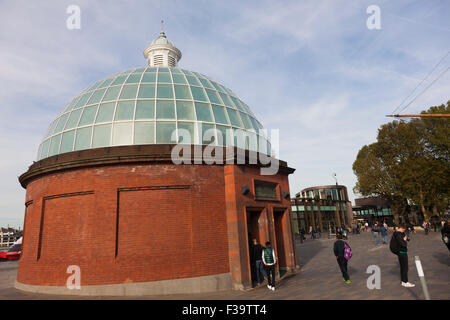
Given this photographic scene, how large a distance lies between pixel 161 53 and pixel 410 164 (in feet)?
108

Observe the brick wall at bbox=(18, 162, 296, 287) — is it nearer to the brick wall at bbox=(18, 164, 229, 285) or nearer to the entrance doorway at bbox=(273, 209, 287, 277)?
the brick wall at bbox=(18, 164, 229, 285)

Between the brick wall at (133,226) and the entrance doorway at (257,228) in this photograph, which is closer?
the brick wall at (133,226)

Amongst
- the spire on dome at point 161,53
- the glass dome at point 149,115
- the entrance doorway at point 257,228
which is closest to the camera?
the glass dome at point 149,115

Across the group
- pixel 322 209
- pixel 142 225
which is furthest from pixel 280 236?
pixel 322 209

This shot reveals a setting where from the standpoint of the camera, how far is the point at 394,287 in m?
9.05

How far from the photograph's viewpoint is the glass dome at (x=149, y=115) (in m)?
12.6

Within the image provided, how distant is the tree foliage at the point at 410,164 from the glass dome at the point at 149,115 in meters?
26.1

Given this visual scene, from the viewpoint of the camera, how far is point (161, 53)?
65.2ft

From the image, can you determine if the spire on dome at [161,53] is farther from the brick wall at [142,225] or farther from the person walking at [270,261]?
the person walking at [270,261]

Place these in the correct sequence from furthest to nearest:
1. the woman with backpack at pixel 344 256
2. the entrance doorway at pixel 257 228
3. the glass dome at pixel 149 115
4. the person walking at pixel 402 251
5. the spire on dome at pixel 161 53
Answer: the spire on dome at pixel 161 53, the entrance doorway at pixel 257 228, the glass dome at pixel 149 115, the woman with backpack at pixel 344 256, the person walking at pixel 402 251

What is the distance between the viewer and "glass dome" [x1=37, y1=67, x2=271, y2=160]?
12.6m

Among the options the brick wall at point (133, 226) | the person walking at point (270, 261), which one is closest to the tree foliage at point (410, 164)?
the person walking at point (270, 261)

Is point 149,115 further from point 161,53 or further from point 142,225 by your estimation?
point 161,53
